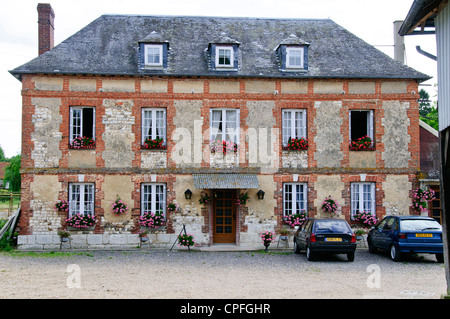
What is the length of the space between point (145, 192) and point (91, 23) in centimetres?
815

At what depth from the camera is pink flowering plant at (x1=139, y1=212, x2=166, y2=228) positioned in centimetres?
1995

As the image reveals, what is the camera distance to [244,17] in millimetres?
24047

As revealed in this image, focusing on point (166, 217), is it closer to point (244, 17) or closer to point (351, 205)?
point (351, 205)

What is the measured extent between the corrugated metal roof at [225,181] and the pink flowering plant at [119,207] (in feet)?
9.65

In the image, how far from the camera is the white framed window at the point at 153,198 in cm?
2039

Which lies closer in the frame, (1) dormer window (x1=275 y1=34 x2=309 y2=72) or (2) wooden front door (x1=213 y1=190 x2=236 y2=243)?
(2) wooden front door (x1=213 y1=190 x2=236 y2=243)

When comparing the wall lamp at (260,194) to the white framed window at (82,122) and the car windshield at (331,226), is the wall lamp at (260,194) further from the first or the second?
the white framed window at (82,122)

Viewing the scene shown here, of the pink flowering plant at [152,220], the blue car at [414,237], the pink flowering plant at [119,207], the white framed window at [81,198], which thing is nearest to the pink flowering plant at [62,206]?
the white framed window at [81,198]

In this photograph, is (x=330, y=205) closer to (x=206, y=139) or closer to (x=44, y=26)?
(x=206, y=139)

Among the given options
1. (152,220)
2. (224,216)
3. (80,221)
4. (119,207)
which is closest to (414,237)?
(224,216)

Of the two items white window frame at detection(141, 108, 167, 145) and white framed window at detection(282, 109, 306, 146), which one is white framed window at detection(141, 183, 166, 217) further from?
white framed window at detection(282, 109, 306, 146)

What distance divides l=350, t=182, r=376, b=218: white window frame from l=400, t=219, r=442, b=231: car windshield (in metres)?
4.95

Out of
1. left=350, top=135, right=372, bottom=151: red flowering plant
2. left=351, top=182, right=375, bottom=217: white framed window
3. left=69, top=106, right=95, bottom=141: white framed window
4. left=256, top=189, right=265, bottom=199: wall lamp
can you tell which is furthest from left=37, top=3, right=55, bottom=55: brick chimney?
left=351, top=182, right=375, bottom=217: white framed window

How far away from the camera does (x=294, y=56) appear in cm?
2134
